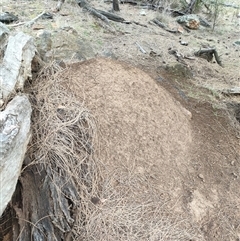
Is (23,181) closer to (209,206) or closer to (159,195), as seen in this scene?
(159,195)

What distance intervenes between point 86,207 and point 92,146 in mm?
482

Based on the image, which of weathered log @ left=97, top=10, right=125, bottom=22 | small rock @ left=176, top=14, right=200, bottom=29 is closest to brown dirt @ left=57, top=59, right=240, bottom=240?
weathered log @ left=97, top=10, right=125, bottom=22

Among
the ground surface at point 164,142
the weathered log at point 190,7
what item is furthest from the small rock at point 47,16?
the weathered log at point 190,7

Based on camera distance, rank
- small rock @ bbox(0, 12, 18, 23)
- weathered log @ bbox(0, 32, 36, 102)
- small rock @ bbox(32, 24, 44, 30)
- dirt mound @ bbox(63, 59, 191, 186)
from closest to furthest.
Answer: weathered log @ bbox(0, 32, 36, 102) → dirt mound @ bbox(63, 59, 191, 186) → small rock @ bbox(32, 24, 44, 30) → small rock @ bbox(0, 12, 18, 23)

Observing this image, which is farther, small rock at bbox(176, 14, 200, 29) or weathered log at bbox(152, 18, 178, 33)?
small rock at bbox(176, 14, 200, 29)

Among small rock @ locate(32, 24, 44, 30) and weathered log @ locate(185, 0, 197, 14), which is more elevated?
small rock @ locate(32, 24, 44, 30)

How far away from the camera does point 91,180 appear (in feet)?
7.79

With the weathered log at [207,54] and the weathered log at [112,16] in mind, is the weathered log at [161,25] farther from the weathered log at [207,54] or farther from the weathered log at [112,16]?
the weathered log at [207,54]

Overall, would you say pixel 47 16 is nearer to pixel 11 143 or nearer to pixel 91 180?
pixel 91 180

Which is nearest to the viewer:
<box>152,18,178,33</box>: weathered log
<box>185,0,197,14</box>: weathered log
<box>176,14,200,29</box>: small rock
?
<box>152,18,178,33</box>: weathered log

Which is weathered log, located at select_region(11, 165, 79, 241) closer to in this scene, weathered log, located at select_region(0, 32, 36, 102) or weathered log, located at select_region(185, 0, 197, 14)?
weathered log, located at select_region(0, 32, 36, 102)

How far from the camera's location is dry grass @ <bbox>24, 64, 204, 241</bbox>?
2.23 metres

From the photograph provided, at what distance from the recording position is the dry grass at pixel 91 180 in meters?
2.23

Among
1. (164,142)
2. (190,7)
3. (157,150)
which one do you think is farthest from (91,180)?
(190,7)
